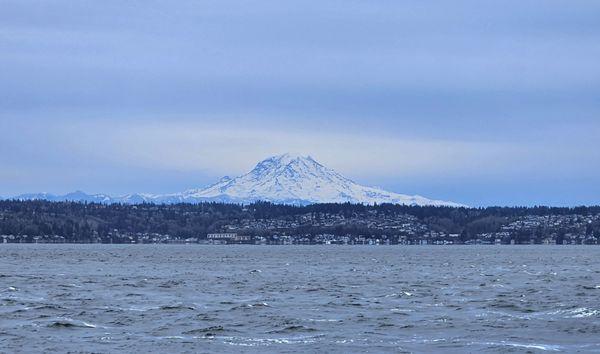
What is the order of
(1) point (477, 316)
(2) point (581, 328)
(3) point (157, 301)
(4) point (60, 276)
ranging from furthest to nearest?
1. (4) point (60, 276)
2. (3) point (157, 301)
3. (1) point (477, 316)
4. (2) point (581, 328)

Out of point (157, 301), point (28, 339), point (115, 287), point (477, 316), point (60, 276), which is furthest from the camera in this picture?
point (60, 276)

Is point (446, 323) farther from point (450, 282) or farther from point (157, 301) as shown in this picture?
point (450, 282)

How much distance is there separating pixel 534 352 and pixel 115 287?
4075 centimetres

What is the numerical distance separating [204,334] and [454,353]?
1071cm

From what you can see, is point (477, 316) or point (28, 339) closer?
point (28, 339)

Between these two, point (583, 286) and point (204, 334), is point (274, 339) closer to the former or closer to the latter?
point (204, 334)

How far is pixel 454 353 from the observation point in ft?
141

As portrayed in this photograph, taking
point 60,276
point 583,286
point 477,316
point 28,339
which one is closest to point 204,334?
point 28,339

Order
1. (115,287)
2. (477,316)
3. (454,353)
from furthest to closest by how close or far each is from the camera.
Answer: (115,287), (477,316), (454,353)

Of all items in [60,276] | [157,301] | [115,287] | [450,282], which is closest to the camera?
[157,301]

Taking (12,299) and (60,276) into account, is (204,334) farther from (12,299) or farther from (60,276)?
(60,276)

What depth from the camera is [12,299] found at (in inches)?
2564

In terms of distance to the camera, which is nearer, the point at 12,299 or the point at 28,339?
the point at 28,339

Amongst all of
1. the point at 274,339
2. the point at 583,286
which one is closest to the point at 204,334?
the point at 274,339
